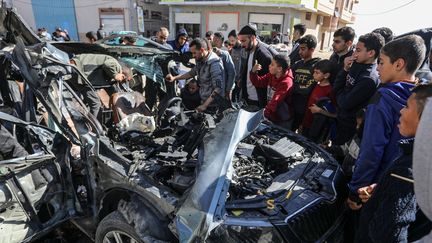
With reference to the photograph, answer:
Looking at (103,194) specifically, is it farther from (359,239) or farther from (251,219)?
(359,239)

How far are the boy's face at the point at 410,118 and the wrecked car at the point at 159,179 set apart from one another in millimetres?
695

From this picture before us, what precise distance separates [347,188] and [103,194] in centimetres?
199

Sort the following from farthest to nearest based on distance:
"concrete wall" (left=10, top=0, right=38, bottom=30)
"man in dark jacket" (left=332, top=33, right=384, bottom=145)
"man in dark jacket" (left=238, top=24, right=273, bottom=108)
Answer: "concrete wall" (left=10, top=0, right=38, bottom=30) < "man in dark jacket" (left=238, top=24, right=273, bottom=108) < "man in dark jacket" (left=332, top=33, right=384, bottom=145)

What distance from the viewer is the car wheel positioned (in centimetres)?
206

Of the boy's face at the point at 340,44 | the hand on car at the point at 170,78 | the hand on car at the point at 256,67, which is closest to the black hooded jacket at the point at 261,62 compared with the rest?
the hand on car at the point at 256,67

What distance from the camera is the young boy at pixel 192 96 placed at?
4.77 m

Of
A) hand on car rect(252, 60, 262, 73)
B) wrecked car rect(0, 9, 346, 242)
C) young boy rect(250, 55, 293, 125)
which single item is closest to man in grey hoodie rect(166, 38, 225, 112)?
hand on car rect(252, 60, 262, 73)

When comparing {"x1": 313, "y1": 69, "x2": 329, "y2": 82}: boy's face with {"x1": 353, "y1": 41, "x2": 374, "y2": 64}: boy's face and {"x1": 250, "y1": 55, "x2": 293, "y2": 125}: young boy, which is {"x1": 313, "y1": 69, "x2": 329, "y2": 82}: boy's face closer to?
{"x1": 250, "y1": 55, "x2": 293, "y2": 125}: young boy

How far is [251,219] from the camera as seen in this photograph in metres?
1.74

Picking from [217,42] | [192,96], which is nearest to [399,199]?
[192,96]

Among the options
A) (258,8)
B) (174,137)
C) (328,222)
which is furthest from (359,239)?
(258,8)

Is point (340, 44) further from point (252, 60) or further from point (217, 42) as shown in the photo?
point (217, 42)

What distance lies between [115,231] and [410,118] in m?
2.08

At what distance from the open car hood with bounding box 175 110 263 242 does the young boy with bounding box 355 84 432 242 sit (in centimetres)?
82
